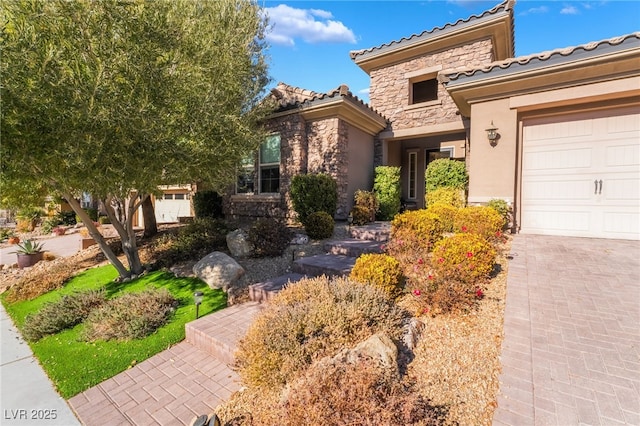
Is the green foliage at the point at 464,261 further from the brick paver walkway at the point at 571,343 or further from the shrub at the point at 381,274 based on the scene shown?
the shrub at the point at 381,274

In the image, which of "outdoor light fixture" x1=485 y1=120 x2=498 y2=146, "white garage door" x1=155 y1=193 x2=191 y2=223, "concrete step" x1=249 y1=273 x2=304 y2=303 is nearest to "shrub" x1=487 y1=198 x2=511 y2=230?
"outdoor light fixture" x1=485 y1=120 x2=498 y2=146

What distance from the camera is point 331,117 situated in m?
9.78

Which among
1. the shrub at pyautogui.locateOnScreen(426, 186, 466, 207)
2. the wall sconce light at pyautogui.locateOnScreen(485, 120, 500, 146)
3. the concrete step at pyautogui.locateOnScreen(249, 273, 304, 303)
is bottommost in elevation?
the concrete step at pyautogui.locateOnScreen(249, 273, 304, 303)

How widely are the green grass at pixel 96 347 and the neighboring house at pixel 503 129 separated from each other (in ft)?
17.4

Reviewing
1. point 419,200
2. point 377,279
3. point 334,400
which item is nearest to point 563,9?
point 419,200

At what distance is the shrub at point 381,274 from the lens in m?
4.41

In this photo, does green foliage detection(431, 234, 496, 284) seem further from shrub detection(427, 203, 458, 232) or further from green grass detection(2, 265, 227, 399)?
green grass detection(2, 265, 227, 399)

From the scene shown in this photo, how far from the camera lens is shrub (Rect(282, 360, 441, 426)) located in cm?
222

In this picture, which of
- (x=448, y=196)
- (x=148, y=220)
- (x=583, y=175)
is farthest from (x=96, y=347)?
(x=583, y=175)

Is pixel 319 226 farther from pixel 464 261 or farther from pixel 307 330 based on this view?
pixel 307 330

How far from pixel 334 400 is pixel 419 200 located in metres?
11.8

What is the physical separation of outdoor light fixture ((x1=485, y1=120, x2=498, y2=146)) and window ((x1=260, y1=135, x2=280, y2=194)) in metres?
6.75

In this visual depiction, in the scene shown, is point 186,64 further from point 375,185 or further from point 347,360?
point 375,185

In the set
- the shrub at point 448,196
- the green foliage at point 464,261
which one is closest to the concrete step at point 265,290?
the green foliage at point 464,261
